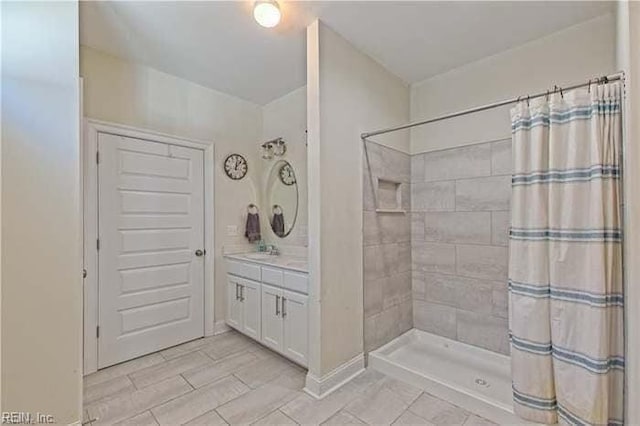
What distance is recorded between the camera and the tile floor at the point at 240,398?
5.97ft

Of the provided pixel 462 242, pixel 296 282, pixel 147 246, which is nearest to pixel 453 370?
pixel 462 242

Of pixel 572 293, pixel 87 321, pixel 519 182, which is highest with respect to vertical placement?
pixel 519 182

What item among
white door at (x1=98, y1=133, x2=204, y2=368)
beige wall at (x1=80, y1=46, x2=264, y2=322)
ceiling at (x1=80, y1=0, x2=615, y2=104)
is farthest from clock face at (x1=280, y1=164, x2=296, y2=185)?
ceiling at (x1=80, y1=0, x2=615, y2=104)

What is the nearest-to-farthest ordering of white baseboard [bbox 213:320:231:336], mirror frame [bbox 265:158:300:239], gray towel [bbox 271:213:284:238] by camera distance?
white baseboard [bbox 213:320:231:336]
mirror frame [bbox 265:158:300:239]
gray towel [bbox 271:213:284:238]

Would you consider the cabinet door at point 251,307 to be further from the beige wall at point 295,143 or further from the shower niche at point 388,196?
the shower niche at point 388,196

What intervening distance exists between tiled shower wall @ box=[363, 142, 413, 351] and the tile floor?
0.47m

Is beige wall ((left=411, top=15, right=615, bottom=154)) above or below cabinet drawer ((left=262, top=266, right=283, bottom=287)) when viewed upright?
above

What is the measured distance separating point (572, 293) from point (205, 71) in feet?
10.6

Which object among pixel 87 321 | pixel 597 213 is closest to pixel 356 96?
pixel 597 213

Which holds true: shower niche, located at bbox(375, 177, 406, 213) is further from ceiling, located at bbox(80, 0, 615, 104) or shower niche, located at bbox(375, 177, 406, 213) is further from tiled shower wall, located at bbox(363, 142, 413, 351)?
ceiling, located at bbox(80, 0, 615, 104)

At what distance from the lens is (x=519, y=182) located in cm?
171

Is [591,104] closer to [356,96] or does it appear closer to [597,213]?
[597,213]

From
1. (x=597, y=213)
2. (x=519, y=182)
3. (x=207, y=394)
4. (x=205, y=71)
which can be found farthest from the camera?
(x=205, y=71)

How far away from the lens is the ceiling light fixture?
181cm
